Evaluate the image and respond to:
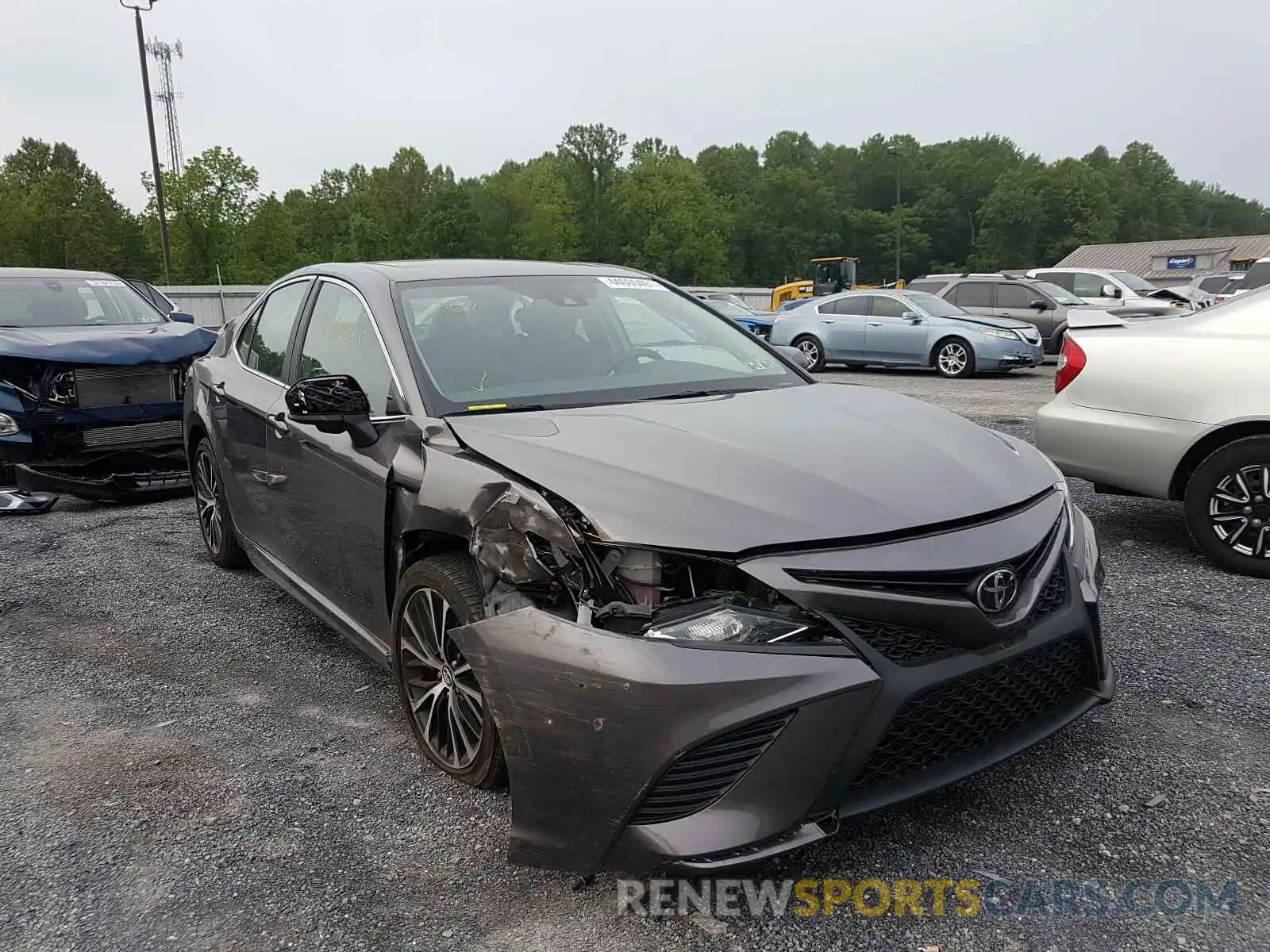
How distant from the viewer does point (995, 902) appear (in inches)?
87.1

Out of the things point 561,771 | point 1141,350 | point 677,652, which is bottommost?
point 561,771

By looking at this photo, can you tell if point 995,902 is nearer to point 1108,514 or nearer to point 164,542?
point 1108,514

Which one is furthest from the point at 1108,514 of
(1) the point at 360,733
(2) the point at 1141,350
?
(1) the point at 360,733

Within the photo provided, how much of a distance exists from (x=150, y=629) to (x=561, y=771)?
9.94ft

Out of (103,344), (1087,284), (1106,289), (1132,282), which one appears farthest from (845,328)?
(103,344)

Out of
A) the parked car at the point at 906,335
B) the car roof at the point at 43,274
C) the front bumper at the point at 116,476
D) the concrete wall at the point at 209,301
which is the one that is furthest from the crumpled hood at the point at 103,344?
the concrete wall at the point at 209,301

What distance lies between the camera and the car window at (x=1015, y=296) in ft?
57.5

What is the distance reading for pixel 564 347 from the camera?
3.44 meters

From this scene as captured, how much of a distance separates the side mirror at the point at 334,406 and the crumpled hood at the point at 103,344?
3706mm

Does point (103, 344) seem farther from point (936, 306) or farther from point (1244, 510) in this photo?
point (936, 306)

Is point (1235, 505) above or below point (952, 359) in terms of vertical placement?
below

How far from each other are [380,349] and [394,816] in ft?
5.09

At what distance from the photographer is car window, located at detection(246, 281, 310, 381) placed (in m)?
4.11

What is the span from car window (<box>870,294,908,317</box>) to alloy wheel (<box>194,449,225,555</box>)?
515 inches
